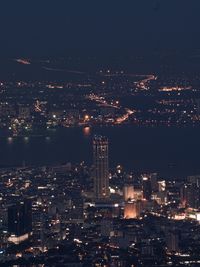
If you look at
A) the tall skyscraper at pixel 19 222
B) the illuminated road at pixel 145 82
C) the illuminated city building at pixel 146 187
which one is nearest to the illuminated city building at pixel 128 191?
the illuminated city building at pixel 146 187

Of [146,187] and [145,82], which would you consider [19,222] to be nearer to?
[146,187]

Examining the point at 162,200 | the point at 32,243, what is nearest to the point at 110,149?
the point at 162,200

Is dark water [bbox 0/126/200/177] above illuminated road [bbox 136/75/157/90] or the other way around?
the other way around

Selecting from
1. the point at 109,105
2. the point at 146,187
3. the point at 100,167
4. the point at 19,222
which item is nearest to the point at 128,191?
the point at 146,187

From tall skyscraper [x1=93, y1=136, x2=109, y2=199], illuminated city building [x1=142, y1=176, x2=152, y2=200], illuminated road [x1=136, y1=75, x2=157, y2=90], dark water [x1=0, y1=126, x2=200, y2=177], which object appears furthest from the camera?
dark water [x1=0, y1=126, x2=200, y2=177]

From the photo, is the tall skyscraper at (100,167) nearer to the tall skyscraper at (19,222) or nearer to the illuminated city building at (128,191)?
the illuminated city building at (128,191)

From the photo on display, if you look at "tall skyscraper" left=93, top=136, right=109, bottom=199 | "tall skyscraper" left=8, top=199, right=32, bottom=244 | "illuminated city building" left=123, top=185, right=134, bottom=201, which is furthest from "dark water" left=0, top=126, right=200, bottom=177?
"tall skyscraper" left=8, top=199, right=32, bottom=244

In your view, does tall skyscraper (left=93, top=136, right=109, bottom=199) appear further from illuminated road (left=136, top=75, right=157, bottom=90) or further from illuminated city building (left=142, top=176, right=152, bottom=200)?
illuminated road (left=136, top=75, right=157, bottom=90)
